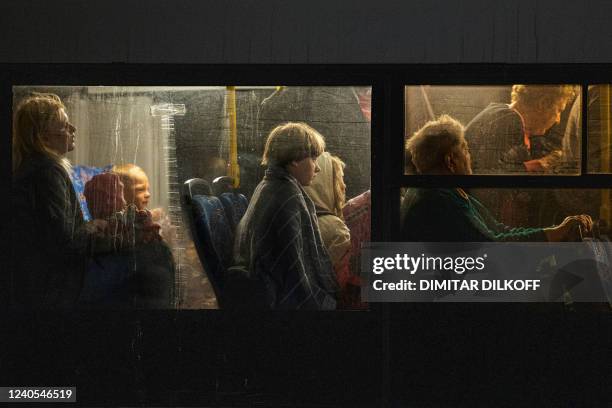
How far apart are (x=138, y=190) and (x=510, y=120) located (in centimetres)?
262

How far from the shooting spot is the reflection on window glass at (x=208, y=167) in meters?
6.40

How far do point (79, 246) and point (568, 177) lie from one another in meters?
3.40

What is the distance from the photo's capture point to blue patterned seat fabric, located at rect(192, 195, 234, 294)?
6.42 meters

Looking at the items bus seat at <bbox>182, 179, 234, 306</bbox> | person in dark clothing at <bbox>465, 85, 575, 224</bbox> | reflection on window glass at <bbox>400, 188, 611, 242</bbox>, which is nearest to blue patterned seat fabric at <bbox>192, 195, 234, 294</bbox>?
bus seat at <bbox>182, 179, 234, 306</bbox>

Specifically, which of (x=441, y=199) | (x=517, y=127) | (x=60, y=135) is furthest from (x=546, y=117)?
(x=60, y=135)

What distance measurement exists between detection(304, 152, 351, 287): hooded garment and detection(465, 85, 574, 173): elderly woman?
1005 millimetres

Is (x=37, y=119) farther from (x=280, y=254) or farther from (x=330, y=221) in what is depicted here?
(x=330, y=221)

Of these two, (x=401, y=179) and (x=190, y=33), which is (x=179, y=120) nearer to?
(x=190, y=33)

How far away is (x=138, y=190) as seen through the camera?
6.43 meters

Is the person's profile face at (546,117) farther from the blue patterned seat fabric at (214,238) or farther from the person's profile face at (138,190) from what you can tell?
the person's profile face at (138,190)

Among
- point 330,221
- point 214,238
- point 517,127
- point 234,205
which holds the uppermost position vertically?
point 517,127

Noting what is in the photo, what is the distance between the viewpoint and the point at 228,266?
21.1 ft

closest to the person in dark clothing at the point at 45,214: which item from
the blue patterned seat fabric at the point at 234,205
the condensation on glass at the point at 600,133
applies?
the blue patterned seat fabric at the point at 234,205

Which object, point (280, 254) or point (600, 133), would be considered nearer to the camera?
point (600, 133)
